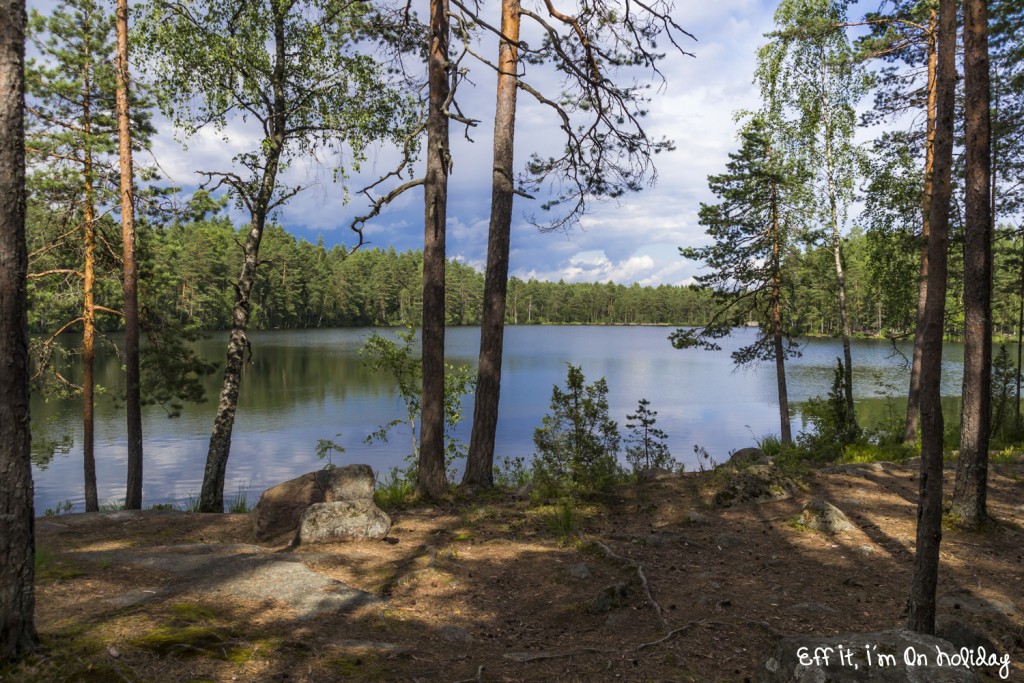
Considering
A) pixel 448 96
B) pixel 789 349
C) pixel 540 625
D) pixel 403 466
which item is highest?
pixel 448 96

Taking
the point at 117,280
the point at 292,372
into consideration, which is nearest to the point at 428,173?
the point at 117,280

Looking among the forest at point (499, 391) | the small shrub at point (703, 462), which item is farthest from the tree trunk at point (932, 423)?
the small shrub at point (703, 462)

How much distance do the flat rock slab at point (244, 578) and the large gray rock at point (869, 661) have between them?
345 cm

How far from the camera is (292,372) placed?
43.5 meters

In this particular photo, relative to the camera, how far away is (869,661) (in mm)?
3248

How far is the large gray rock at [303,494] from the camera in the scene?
7930mm

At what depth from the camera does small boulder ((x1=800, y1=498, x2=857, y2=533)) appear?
24.3 feet

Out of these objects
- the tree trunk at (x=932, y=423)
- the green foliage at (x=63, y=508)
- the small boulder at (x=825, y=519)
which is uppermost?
the tree trunk at (x=932, y=423)

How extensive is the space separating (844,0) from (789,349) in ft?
41.8

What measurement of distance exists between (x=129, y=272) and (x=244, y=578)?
10.4 m

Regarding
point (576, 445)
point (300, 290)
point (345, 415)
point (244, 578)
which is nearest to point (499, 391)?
point (576, 445)

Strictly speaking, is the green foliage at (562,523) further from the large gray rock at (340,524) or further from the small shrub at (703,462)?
the small shrub at (703,462)

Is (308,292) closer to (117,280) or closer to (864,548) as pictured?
(117,280)

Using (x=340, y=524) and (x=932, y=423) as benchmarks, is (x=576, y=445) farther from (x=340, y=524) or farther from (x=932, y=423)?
(x=932, y=423)
